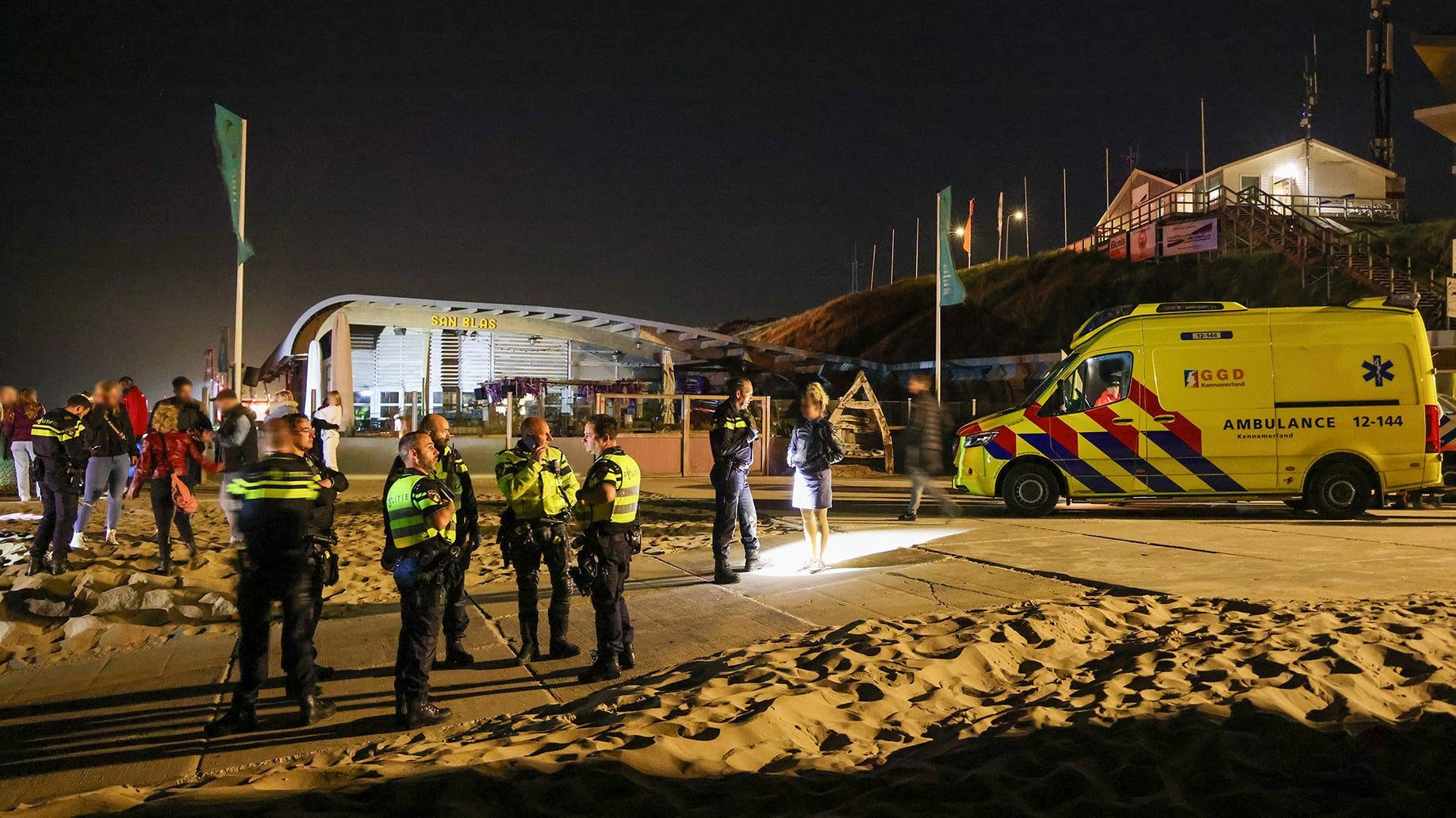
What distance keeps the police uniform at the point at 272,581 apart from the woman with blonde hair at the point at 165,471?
4582 millimetres

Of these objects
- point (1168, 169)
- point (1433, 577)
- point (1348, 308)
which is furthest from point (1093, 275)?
point (1433, 577)

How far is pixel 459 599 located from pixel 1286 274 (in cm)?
3914

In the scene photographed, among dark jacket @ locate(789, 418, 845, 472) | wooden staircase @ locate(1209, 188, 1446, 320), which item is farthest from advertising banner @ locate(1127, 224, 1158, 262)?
dark jacket @ locate(789, 418, 845, 472)

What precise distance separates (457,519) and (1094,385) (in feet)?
30.5

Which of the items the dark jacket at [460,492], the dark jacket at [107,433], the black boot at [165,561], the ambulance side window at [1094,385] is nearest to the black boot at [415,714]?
the dark jacket at [460,492]

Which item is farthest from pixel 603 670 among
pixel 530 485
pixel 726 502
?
pixel 726 502

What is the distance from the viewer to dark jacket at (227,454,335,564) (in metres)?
4.84

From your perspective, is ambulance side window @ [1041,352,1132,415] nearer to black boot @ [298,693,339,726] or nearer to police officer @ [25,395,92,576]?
black boot @ [298,693,339,726]

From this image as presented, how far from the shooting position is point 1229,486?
38.8 ft

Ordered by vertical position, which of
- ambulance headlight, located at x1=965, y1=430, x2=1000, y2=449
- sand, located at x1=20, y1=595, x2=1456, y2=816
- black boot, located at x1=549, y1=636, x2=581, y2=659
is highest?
ambulance headlight, located at x1=965, y1=430, x2=1000, y2=449

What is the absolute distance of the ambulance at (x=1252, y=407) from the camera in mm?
11516

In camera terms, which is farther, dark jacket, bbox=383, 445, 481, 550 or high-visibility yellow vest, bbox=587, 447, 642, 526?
high-visibility yellow vest, bbox=587, 447, 642, 526

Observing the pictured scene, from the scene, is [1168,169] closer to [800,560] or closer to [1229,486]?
[1229,486]

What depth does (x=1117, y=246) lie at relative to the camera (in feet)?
153
